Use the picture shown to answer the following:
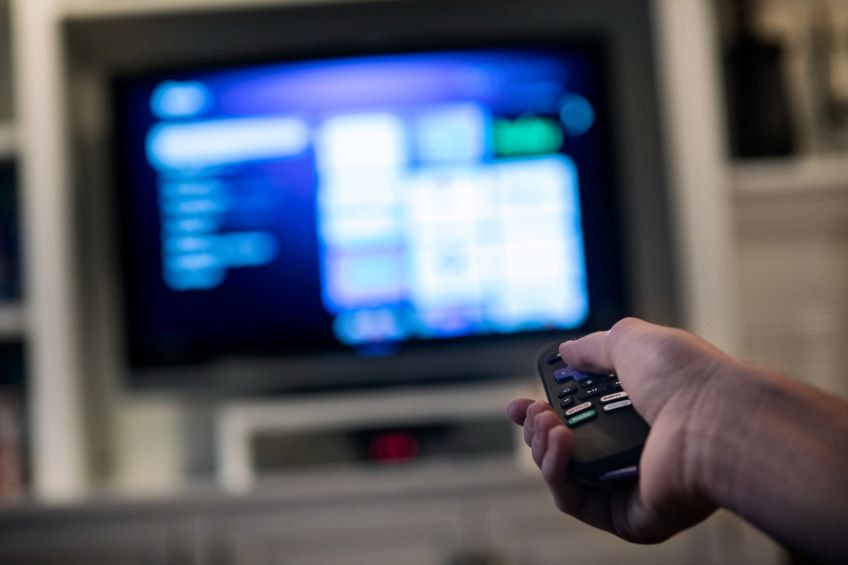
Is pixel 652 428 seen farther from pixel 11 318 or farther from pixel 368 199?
pixel 11 318

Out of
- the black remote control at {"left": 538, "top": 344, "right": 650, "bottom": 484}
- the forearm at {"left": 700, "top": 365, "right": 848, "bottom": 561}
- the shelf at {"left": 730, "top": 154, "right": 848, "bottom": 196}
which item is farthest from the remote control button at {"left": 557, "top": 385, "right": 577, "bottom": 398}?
the shelf at {"left": 730, "top": 154, "right": 848, "bottom": 196}

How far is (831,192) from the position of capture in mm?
1808

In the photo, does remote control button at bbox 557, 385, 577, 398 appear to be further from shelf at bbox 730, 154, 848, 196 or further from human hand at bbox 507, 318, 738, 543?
shelf at bbox 730, 154, 848, 196

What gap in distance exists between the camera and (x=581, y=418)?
45 centimetres

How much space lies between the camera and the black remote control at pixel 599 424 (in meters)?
0.42

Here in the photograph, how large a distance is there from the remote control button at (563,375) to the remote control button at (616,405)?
0.04 metres

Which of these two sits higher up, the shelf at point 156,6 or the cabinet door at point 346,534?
the shelf at point 156,6

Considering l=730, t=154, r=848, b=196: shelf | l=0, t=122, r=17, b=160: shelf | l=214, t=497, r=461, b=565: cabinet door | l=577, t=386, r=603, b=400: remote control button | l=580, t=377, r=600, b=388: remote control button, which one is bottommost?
l=214, t=497, r=461, b=565: cabinet door

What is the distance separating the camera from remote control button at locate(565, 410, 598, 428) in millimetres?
447

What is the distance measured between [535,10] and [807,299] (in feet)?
2.78

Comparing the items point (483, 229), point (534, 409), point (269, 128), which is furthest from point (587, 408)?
point (269, 128)

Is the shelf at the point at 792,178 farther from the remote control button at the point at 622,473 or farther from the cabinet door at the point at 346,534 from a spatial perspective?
the remote control button at the point at 622,473

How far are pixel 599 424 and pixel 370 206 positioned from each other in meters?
1.43

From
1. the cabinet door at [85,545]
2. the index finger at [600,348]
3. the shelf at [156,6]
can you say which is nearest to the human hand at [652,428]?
the index finger at [600,348]
